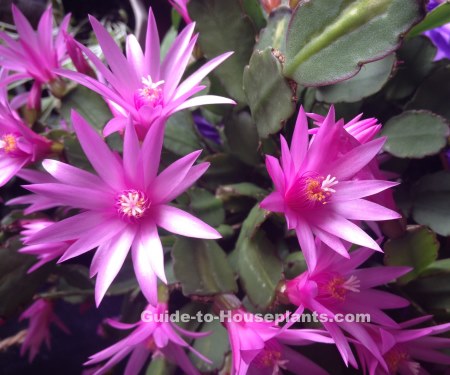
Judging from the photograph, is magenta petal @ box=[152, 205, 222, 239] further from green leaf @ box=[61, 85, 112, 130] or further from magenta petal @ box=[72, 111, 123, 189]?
green leaf @ box=[61, 85, 112, 130]

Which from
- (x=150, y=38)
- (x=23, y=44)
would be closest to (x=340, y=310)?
(x=150, y=38)

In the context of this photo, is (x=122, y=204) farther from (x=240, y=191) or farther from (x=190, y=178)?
(x=240, y=191)

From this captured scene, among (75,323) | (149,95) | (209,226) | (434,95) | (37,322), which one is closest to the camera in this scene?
(209,226)

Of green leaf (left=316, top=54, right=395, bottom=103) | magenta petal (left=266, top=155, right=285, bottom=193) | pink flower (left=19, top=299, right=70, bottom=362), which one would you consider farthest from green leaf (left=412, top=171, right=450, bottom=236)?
pink flower (left=19, top=299, right=70, bottom=362)

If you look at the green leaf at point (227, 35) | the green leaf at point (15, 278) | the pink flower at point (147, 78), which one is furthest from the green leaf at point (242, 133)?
the green leaf at point (15, 278)

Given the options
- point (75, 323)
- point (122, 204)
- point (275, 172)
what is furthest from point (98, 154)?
point (75, 323)

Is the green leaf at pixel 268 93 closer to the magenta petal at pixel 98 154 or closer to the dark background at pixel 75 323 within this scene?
the magenta petal at pixel 98 154
